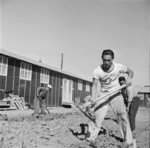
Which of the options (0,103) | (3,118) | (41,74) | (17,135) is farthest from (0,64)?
(17,135)

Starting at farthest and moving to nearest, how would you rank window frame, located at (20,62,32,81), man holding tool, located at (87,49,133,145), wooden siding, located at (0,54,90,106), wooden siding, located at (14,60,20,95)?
window frame, located at (20,62,32,81) < wooden siding, located at (14,60,20,95) < wooden siding, located at (0,54,90,106) < man holding tool, located at (87,49,133,145)

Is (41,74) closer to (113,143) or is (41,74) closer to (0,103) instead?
(0,103)

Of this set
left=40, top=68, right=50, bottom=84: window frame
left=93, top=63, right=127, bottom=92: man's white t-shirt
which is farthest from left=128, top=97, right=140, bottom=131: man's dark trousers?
left=40, top=68, right=50, bottom=84: window frame

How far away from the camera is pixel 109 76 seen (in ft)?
13.1

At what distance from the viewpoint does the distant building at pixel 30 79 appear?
41.7 ft

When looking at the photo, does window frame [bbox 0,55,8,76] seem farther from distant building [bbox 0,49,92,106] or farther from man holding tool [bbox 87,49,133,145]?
man holding tool [bbox 87,49,133,145]

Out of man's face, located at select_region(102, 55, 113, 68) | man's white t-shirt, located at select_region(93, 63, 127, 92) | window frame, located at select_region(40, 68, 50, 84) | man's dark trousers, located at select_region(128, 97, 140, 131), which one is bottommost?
man's dark trousers, located at select_region(128, 97, 140, 131)

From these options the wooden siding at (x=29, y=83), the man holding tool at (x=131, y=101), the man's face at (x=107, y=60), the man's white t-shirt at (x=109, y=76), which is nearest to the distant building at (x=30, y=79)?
the wooden siding at (x=29, y=83)

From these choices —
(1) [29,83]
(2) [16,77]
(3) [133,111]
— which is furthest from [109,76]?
(1) [29,83]

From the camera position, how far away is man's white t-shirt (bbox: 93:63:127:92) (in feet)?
13.1

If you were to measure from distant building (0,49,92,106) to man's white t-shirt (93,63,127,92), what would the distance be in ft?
29.9

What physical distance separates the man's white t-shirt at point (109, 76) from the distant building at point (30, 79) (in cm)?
911

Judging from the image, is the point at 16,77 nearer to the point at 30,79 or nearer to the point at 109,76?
the point at 30,79

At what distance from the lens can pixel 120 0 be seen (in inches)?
166
